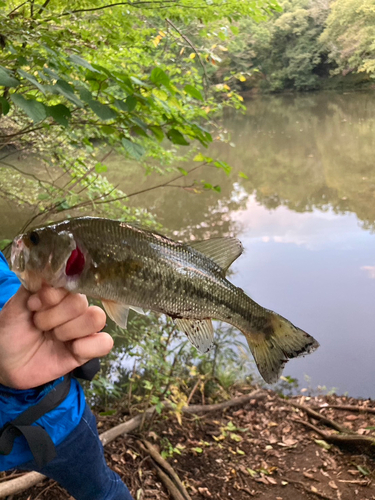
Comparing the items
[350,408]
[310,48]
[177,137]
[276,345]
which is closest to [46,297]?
[276,345]

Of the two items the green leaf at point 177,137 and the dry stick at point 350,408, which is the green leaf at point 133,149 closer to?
the green leaf at point 177,137

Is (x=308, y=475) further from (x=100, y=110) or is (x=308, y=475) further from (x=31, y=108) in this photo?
(x=31, y=108)

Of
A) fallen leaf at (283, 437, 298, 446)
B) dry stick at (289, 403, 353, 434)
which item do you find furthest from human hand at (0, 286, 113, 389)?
dry stick at (289, 403, 353, 434)

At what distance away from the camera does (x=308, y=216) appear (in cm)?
1071

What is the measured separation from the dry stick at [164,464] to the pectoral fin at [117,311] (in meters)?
2.78

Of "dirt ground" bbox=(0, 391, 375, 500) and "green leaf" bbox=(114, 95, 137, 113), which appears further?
"dirt ground" bbox=(0, 391, 375, 500)

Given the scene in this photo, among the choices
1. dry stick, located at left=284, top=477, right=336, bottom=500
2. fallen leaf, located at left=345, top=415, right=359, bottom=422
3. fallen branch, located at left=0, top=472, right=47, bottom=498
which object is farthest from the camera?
fallen leaf, located at left=345, top=415, right=359, bottom=422

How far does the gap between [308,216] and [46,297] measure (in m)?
10.4

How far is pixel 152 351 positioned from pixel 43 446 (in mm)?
2483

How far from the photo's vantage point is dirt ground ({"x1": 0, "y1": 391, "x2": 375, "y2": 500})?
11.3 ft

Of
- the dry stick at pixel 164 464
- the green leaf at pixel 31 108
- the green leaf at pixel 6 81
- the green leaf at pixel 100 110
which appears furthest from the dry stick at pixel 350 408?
the green leaf at pixel 6 81

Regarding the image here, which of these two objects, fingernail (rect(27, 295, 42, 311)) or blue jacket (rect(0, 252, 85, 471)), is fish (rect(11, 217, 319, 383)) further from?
blue jacket (rect(0, 252, 85, 471))

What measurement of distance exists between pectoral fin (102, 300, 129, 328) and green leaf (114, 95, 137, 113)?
3.57ft

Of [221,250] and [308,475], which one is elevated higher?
[221,250]
